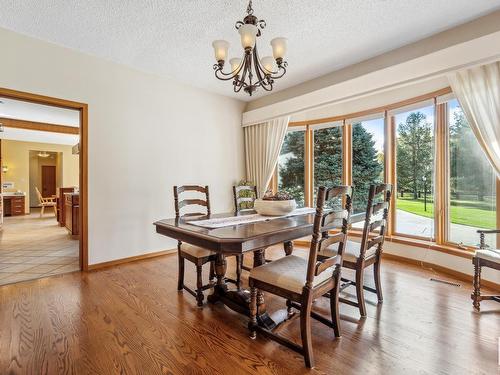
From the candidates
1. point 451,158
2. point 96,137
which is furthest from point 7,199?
point 451,158

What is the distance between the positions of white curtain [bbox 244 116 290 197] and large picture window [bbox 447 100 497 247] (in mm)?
2312

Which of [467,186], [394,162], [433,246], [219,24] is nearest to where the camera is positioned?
[219,24]

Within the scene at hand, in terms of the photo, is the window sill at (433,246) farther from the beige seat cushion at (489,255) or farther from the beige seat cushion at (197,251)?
the beige seat cushion at (197,251)

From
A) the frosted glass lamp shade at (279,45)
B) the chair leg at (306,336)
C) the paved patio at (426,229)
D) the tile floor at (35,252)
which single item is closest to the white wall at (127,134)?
the tile floor at (35,252)

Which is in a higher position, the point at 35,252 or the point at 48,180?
the point at 48,180

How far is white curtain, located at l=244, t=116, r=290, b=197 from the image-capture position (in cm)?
450

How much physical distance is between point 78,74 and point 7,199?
764 cm

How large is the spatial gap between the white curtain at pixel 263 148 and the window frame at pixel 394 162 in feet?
1.11

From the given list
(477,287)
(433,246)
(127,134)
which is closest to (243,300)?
(477,287)

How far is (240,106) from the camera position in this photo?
16.3 ft

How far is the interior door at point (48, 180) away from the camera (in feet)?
35.4

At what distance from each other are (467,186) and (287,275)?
269 cm

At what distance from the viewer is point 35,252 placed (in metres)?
3.97

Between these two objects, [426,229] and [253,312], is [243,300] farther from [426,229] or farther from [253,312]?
[426,229]
